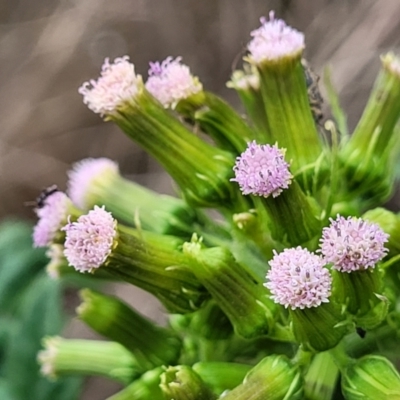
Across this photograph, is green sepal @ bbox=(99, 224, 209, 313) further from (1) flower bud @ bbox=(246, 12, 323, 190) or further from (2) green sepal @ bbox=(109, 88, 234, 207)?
(1) flower bud @ bbox=(246, 12, 323, 190)

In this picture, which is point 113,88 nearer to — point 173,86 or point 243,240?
point 173,86

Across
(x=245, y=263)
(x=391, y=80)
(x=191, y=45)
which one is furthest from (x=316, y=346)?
(x=191, y=45)

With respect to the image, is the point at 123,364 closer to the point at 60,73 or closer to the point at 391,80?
the point at 391,80

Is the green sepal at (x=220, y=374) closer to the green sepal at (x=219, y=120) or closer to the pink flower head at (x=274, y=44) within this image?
the green sepal at (x=219, y=120)

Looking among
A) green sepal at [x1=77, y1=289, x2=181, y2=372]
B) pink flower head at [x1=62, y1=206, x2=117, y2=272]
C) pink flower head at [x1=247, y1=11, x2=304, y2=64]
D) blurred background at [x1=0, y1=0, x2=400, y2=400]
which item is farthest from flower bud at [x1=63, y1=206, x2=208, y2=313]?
blurred background at [x1=0, y1=0, x2=400, y2=400]

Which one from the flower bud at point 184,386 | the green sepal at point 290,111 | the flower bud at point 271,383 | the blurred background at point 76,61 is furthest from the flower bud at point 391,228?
the blurred background at point 76,61
